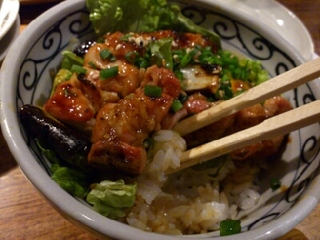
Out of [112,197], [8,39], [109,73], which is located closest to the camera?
[112,197]

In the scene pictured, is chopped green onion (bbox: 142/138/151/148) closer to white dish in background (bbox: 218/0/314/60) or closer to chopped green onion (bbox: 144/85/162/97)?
chopped green onion (bbox: 144/85/162/97)

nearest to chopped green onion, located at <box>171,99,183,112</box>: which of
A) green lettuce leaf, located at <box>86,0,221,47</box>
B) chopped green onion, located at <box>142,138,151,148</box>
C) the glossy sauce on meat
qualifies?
the glossy sauce on meat

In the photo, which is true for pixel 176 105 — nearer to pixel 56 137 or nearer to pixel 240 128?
pixel 240 128

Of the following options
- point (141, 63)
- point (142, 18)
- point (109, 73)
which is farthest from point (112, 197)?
point (142, 18)

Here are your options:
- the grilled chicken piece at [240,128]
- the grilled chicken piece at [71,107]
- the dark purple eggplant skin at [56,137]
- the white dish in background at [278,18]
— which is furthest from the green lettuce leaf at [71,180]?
the white dish in background at [278,18]

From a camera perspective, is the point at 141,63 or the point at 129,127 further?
the point at 141,63

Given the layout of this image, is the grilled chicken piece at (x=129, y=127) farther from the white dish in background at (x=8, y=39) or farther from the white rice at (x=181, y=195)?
the white dish in background at (x=8, y=39)

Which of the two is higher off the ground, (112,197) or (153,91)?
(153,91)
